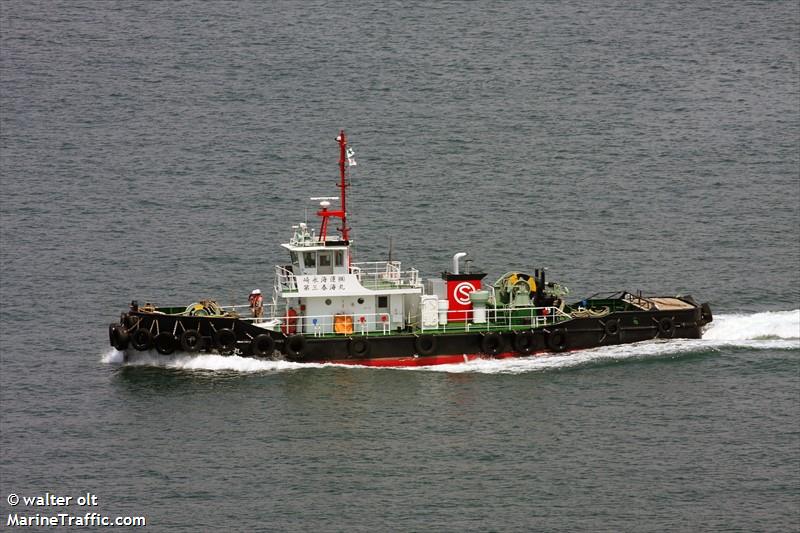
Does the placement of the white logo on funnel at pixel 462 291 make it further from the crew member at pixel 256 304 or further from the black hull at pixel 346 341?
the crew member at pixel 256 304

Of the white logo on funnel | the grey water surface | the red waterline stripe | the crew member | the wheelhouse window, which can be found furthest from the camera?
A: the white logo on funnel

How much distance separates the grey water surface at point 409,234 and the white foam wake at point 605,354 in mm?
139

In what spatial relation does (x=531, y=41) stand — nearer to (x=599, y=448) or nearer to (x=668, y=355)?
(x=668, y=355)

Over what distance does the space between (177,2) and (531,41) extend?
23.2 metres

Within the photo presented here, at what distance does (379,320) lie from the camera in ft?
180

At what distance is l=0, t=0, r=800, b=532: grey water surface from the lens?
45000mm

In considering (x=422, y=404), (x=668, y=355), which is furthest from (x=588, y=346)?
(x=422, y=404)

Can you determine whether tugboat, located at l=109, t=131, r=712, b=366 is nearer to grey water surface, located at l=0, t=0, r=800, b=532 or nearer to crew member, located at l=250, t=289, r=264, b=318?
crew member, located at l=250, t=289, r=264, b=318

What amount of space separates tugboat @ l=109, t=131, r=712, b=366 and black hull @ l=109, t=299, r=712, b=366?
0.03m

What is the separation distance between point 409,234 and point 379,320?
49.2 feet

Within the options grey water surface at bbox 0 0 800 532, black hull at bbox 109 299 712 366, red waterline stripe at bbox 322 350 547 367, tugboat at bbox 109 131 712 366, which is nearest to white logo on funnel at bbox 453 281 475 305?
tugboat at bbox 109 131 712 366

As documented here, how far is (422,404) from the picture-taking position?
50.3 metres

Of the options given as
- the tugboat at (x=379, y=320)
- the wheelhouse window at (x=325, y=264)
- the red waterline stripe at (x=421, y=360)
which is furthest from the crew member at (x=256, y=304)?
the red waterline stripe at (x=421, y=360)

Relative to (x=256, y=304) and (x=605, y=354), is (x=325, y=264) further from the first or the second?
(x=605, y=354)
